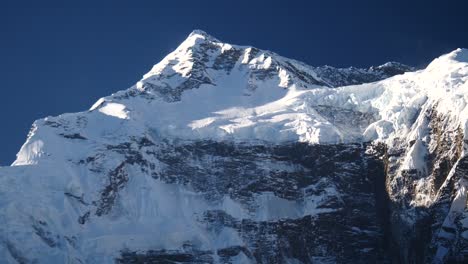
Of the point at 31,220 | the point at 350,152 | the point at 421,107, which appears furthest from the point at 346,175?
the point at 31,220

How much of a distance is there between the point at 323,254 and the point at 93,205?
3796 cm

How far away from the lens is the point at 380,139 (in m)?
195

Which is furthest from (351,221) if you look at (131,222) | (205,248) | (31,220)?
(31,220)

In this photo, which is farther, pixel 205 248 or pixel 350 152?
pixel 350 152

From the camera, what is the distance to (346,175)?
7564 inches

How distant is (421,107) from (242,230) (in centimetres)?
3744

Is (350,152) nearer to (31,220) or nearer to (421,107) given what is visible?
(421,107)

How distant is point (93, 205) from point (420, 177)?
5255cm

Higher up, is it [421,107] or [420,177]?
[421,107]

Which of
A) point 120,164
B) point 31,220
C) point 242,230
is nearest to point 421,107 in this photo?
point 242,230

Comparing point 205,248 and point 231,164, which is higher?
point 231,164

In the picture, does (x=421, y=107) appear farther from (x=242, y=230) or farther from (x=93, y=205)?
(x=93, y=205)

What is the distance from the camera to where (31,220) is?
179 metres

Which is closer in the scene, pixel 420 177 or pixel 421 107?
pixel 420 177
